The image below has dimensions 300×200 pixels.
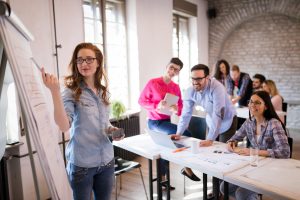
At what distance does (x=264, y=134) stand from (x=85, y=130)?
137 centimetres

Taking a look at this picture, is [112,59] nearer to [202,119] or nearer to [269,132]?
[202,119]

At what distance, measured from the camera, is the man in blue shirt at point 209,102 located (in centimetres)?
253

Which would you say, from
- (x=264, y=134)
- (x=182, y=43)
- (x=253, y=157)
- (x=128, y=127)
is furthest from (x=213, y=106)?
(x=182, y=43)

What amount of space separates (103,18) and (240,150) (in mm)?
2738

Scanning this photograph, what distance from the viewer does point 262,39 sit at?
20.6 ft

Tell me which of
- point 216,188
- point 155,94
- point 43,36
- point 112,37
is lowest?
point 216,188

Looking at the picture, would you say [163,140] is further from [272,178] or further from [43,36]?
[43,36]

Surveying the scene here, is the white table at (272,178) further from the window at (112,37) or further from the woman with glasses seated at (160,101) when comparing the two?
the window at (112,37)

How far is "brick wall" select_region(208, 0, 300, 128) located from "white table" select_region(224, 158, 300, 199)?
466 cm

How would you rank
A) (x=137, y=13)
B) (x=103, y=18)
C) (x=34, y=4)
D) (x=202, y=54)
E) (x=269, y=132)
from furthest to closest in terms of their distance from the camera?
(x=202, y=54) → (x=137, y=13) → (x=103, y=18) → (x=34, y=4) → (x=269, y=132)

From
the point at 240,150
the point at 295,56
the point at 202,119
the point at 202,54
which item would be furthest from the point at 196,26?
the point at 240,150

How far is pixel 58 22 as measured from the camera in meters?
3.07

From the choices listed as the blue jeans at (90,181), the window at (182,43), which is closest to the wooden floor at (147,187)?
the blue jeans at (90,181)

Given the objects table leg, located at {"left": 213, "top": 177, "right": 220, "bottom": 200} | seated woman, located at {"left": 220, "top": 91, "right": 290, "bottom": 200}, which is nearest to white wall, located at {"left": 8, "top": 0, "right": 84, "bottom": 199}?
table leg, located at {"left": 213, "top": 177, "right": 220, "bottom": 200}
